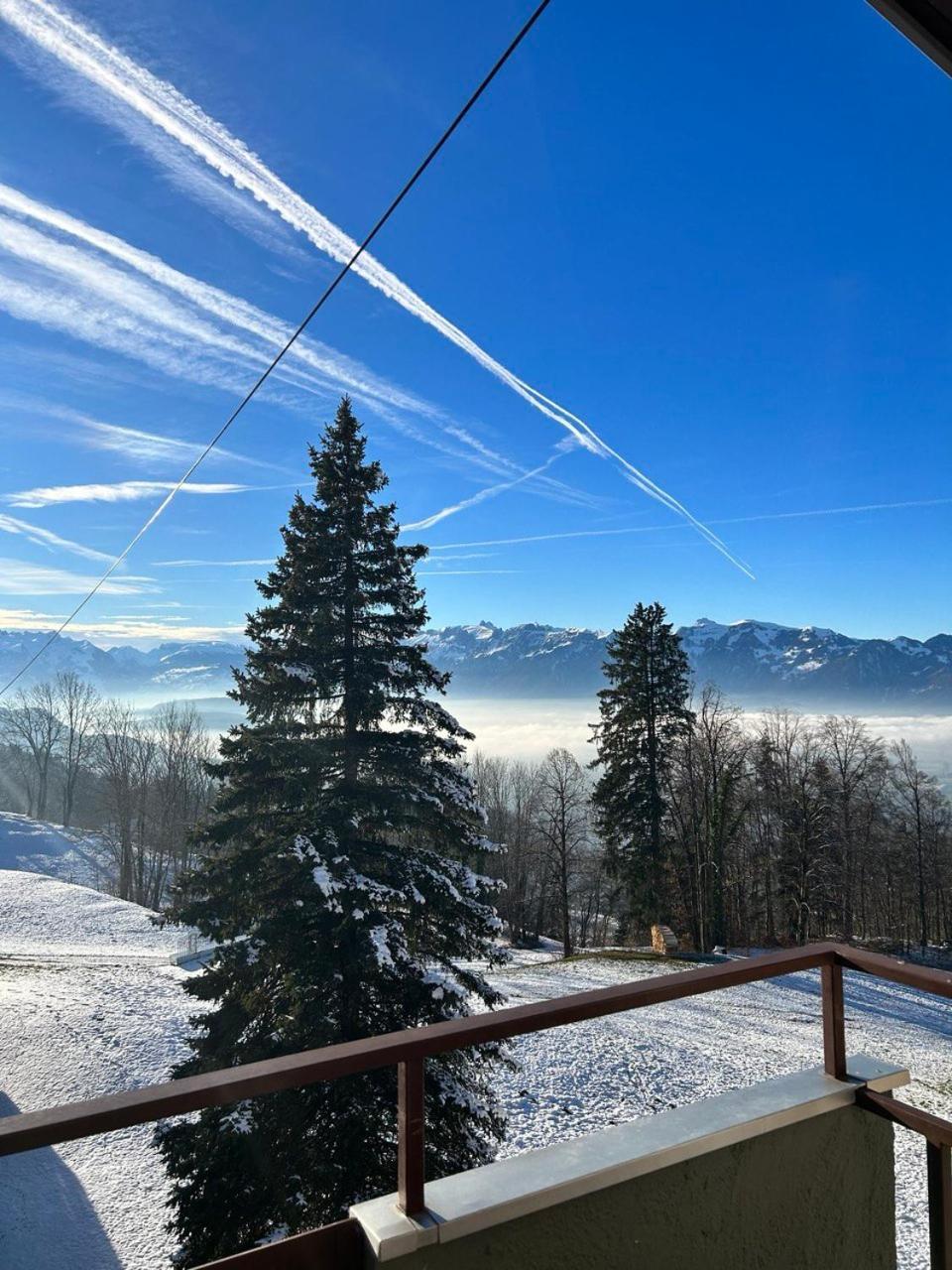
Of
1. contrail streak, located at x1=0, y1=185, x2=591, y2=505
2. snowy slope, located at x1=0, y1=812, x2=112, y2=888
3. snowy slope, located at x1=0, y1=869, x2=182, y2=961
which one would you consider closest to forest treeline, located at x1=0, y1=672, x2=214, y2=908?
snowy slope, located at x1=0, y1=812, x2=112, y2=888

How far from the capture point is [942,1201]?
1643 mm

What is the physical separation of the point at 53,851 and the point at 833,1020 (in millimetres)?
18269

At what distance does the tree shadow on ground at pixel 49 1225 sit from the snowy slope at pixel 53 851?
903 cm

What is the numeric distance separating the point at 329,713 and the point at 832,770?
16.9 meters

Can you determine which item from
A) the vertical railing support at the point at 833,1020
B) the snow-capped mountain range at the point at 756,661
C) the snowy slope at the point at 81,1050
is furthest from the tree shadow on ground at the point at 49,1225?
the snow-capped mountain range at the point at 756,661

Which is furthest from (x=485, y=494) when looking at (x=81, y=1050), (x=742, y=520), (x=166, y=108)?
(x=166, y=108)

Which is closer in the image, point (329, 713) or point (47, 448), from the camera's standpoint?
point (329, 713)

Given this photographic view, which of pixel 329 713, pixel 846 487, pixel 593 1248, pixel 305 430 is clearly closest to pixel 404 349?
pixel 305 430

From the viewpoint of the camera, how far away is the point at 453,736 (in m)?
7.94

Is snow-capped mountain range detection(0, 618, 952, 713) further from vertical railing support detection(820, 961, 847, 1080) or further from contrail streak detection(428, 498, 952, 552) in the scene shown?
vertical railing support detection(820, 961, 847, 1080)

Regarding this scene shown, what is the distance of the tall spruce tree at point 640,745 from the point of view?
15.5 metres

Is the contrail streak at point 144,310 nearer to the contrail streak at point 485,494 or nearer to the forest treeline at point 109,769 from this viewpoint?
the contrail streak at point 485,494

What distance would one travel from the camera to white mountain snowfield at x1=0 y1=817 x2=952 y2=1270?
6895 millimetres

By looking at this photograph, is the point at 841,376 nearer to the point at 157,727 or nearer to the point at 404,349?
the point at 404,349
